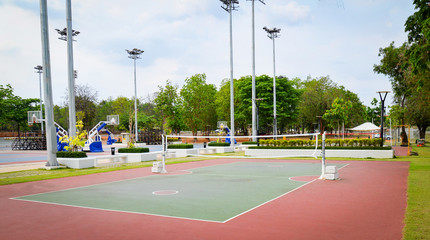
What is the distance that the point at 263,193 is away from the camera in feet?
37.9

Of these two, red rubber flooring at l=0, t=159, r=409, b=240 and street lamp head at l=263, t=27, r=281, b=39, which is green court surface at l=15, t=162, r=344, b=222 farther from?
street lamp head at l=263, t=27, r=281, b=39

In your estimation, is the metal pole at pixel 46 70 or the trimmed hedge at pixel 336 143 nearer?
the metal pole at pixel 46 70

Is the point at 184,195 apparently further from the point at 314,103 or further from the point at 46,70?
the point at 314,103

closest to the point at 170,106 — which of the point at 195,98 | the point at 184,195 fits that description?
the point at 195,98

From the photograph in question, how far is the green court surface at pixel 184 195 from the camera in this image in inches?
361

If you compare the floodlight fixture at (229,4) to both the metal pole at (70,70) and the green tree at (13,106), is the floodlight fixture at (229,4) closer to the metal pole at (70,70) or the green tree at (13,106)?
the metal pole at (70,70)

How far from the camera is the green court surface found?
30.1 feet

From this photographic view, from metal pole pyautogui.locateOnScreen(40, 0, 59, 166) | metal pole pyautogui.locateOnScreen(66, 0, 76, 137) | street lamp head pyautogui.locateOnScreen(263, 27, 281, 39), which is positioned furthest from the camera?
street lamp head pyautogui.locateOnScreen(263, 27, 281, 39)

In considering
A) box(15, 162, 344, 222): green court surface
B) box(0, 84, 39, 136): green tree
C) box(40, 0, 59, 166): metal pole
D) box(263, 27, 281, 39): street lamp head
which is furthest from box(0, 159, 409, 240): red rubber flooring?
box(0, 84, 39, 136): green tree

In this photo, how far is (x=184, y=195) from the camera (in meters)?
11.4

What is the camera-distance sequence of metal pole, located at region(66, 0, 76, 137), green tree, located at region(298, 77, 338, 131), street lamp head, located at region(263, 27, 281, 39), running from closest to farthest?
metal pole, located at region(66, 0, 76, 137) → street lamp head, located at region(263, 27, 281, 39) → green tree, located at region(298, 77, 338, 131)

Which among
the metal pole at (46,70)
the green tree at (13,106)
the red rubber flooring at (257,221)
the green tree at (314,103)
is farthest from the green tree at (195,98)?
the red rubber flooring at (257,221)

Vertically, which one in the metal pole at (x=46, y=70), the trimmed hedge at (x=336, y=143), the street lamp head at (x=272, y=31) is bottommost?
the trimmed hedge at (x=336, y=143)

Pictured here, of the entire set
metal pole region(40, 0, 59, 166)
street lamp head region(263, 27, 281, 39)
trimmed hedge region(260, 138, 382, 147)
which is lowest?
trimmed hedge region(260, 138, 382, 147)
